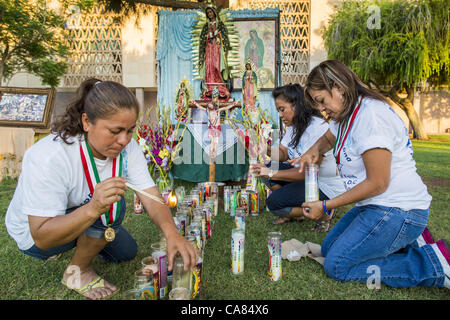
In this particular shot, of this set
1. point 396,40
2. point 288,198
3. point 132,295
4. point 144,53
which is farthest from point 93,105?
point 144,53

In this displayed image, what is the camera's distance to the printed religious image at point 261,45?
7.13 meters

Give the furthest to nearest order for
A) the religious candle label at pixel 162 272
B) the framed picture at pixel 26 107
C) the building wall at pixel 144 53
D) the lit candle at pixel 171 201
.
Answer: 1. the building wall at pixel 144 53
2. the framed picture at pixel 26 107
3. the lit candle at pixel 171 201
4. the religious candle label at pixel 162 272

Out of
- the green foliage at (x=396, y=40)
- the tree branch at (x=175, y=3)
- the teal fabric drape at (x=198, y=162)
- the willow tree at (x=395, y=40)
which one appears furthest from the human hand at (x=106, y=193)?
the willow tree at (x=395, y=40)

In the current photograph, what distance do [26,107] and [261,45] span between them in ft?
16.4

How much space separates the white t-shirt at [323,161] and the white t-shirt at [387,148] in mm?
765

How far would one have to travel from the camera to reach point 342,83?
1.70m

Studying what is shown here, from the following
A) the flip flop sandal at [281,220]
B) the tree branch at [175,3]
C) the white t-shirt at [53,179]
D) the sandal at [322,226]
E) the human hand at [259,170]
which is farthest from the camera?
the tree branch at [175,3]

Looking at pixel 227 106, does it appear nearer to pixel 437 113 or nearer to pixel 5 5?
pixel 5 5

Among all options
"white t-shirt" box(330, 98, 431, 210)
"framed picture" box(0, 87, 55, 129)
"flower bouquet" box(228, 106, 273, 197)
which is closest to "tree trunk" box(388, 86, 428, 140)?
"flower bouquet" box(228, 106, 273, 197)

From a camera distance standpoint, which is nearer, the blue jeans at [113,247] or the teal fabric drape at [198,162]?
the blue jeans at [113,247]

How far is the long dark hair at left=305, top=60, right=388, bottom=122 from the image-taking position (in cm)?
171

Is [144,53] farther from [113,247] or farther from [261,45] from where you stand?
[113,247]

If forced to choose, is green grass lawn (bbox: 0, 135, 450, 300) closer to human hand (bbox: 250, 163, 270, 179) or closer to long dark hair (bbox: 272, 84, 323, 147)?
human hand (bbox: 250, 163, 270, 179)

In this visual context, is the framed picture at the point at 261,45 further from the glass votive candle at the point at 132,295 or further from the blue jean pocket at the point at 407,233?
the glass votive candle at the point at 132,295
